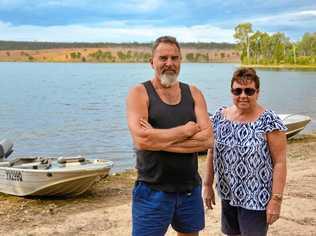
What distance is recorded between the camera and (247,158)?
11.5ft

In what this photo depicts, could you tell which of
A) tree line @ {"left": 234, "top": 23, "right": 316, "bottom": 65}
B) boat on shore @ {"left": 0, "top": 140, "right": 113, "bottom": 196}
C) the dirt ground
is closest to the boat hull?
boat on shore @ {"left": 0, "top": 140, "right": 113, "bottom": 196}

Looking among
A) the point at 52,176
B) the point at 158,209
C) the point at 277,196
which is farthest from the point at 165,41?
the point at 52,176

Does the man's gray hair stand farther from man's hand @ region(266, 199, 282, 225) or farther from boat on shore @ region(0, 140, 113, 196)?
boat on shore @ region(0, 140, 113, 196)

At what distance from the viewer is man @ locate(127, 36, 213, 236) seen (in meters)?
A: 3.39

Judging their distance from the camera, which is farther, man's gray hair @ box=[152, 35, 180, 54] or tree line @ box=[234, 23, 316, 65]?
tree line @ box=[234, 23, 316, 65]

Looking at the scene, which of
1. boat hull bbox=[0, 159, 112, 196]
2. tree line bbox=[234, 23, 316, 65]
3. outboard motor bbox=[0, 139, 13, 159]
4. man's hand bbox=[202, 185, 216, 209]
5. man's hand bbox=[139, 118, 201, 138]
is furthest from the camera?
tree line bbox=[234, 23, 316, 65]

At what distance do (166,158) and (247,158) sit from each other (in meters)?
0.54

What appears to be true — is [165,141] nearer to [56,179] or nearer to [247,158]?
[247,158]

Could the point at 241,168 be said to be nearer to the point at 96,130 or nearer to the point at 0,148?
the point at 0,148

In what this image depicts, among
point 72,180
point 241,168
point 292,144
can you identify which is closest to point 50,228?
point 72,180

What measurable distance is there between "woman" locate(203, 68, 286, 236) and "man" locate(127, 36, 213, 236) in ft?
0.61

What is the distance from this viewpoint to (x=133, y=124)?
11.2 ft

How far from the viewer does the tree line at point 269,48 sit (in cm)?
14100

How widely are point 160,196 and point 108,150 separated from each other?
14114mm
